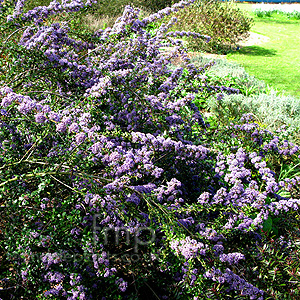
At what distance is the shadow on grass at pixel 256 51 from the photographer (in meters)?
9.23

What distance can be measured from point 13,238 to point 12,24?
7.34 ft

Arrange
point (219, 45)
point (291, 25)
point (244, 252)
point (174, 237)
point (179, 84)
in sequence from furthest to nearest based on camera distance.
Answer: point (291, 25) → point (219, 45) → point (179, 84) → point (244, 252) → point (174, 237)

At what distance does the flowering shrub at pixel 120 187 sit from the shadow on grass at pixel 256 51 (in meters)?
6.66

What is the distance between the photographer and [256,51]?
9508 millimetres

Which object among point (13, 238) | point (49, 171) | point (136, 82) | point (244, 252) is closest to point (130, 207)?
point (49, 171)

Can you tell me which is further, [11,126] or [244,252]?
[244,252]

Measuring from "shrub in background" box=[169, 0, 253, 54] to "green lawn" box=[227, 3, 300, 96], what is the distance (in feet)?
1.83

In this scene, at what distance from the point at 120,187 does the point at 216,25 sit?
9332mm

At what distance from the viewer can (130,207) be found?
75.6 inches

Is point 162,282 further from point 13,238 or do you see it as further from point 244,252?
point 13,238
